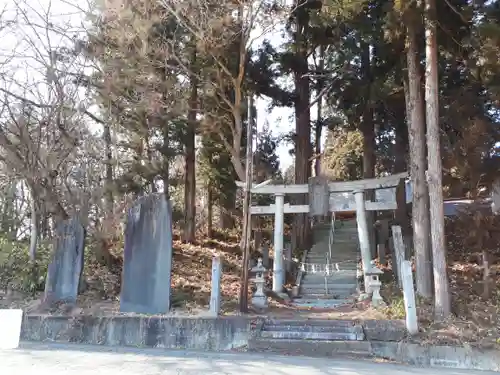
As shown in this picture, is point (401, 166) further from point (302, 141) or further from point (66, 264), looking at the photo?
point (66, 264)

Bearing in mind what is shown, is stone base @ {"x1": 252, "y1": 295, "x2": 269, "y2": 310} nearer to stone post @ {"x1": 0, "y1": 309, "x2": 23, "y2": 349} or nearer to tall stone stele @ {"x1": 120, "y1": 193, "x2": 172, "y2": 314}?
tall stone stele @ {"x1": 120, "y1": 193, "x2": 172, "y2": 314}

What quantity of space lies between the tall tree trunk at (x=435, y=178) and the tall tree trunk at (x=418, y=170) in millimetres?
639

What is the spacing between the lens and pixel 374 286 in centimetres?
1027

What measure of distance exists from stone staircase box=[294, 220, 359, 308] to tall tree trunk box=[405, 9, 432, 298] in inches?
87.3

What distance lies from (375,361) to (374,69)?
28.3ft

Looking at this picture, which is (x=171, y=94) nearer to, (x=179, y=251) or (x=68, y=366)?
(x=179, y=251)

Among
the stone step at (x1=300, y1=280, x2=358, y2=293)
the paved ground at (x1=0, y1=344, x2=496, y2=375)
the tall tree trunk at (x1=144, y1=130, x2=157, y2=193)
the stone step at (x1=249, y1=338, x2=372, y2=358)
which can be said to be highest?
the tall tree trunk at (x1=144, y1=130, x2=157, y2=193)

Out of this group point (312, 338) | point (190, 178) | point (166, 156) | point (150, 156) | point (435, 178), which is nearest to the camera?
point (312, 338)

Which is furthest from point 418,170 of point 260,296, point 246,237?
point 260,296

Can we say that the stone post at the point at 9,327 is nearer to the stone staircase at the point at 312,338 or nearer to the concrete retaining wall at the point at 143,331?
the concrete retaining wall at the point at 143,331

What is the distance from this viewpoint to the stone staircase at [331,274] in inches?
458

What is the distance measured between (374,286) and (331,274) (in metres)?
2.94

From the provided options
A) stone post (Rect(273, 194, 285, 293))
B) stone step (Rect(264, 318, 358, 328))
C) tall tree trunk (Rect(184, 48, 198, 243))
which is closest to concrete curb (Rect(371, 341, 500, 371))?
stone step (Rect(264, 318, 358, 328))

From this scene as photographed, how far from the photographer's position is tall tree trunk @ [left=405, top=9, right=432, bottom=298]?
31.9 ft
